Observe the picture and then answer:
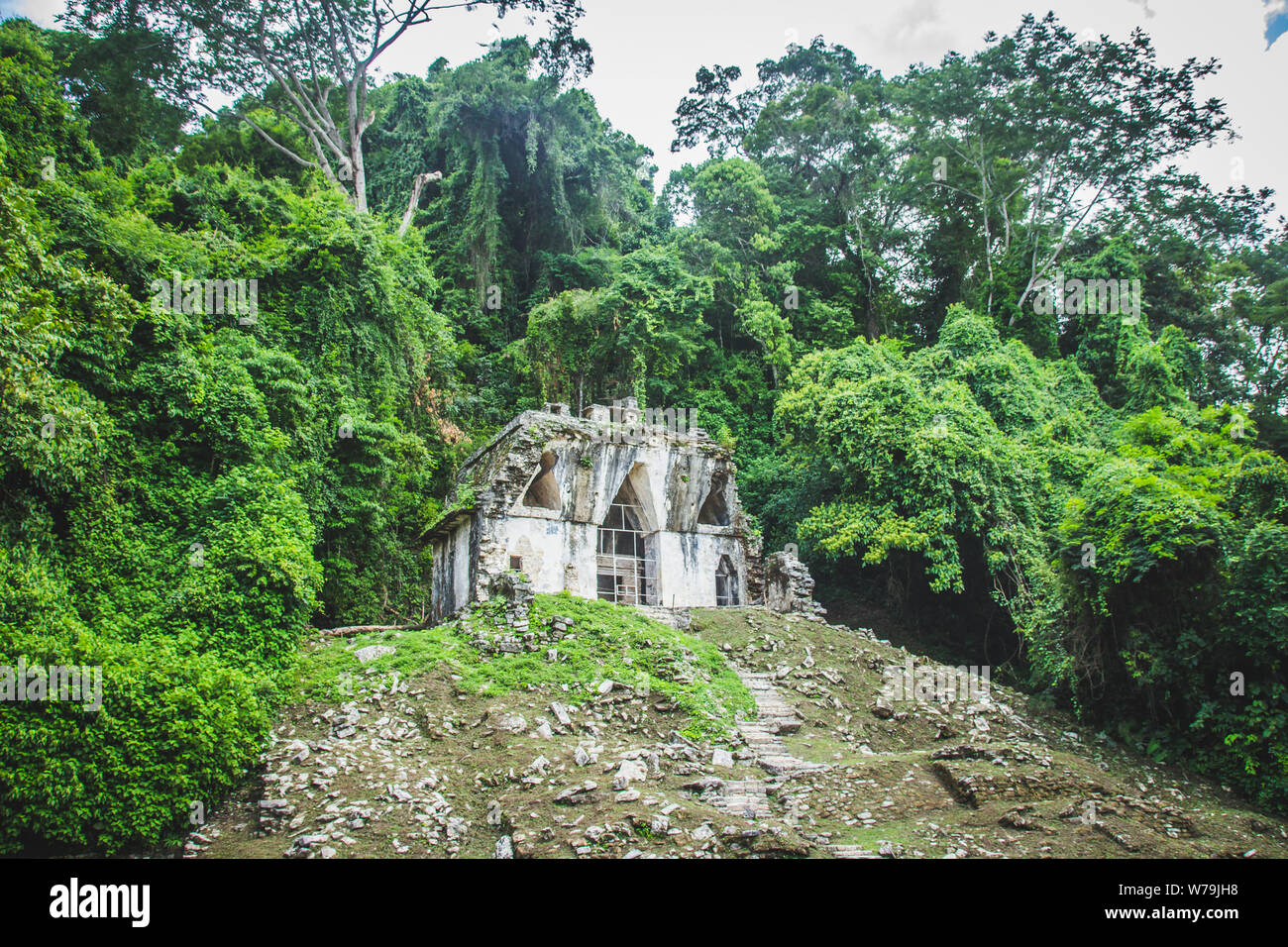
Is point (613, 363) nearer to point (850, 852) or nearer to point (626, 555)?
point (626, 555)

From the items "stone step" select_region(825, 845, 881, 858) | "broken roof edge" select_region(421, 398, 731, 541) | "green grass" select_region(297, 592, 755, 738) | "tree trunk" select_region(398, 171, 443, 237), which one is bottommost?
"stone step" select_region(825, 845, 881, 858)

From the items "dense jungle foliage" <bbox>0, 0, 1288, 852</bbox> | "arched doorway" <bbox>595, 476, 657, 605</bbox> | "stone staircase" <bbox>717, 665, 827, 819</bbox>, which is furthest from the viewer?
"arched doorway" <bbox>595, 476, 657, 605</bbox>

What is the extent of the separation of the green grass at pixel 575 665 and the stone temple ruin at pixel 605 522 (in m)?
2.57

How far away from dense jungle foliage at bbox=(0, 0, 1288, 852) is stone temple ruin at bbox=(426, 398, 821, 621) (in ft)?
5.98

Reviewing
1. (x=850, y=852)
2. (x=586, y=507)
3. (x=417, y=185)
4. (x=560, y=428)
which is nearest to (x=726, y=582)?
(x=586, y=507)

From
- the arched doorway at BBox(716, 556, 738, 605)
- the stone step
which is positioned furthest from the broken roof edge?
the stone step

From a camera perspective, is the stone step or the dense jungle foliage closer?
the stone step

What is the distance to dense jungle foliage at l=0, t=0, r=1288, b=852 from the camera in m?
10.9

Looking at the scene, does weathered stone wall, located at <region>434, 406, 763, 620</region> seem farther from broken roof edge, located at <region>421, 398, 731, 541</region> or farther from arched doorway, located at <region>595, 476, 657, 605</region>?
arched doorway, located at <region>595, 476, 657, 605</region>

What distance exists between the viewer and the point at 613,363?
26250 mm

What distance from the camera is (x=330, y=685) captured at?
12094 mm

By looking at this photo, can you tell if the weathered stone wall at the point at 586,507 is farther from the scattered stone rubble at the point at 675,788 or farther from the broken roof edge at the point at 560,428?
the scattered stone rubble at the point at 675,788

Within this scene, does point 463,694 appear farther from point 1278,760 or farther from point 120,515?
point 1278,760

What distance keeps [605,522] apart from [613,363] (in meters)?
8.02
